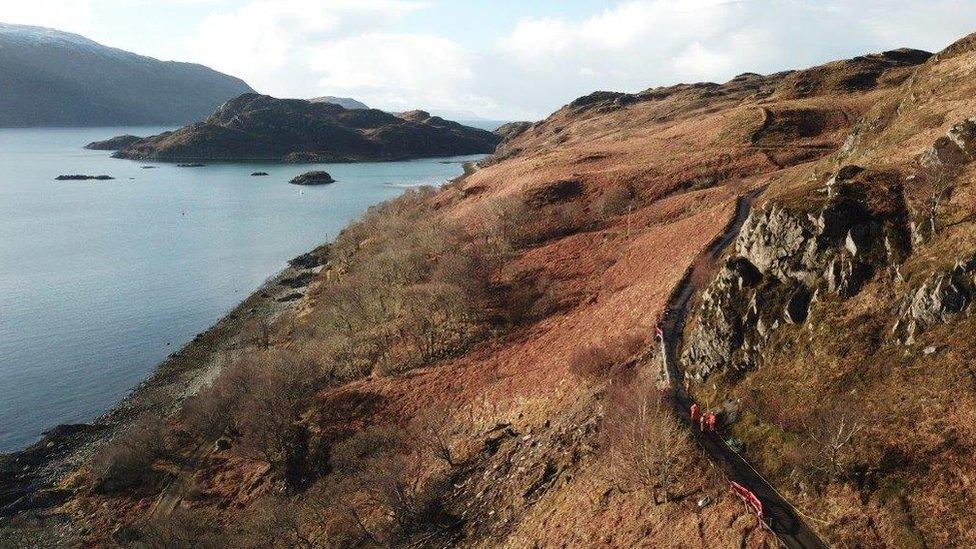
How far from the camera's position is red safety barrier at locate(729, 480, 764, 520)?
57.6ft

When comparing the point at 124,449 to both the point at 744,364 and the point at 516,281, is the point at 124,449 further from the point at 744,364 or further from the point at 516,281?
the point at 744,364

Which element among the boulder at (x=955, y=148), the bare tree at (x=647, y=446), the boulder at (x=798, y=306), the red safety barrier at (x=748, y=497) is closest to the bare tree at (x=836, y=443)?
the red safety barrier at (x=748, y=497)

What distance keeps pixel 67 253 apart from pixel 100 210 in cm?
4681

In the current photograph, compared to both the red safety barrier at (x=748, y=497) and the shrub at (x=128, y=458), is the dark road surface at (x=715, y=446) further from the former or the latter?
the shrub at (x=128, y=458)

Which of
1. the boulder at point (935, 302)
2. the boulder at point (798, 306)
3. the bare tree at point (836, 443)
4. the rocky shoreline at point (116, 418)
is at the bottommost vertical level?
the rocky shoreline at point (116, 418)

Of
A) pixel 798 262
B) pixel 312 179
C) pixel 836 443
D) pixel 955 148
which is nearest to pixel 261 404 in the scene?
pixel 798 262

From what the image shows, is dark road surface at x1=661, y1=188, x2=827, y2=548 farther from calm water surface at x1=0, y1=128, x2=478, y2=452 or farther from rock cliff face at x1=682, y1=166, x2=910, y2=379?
calm water surface at x1=0, y1=128, x2=478, y2=452

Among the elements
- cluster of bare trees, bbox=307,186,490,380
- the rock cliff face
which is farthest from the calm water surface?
the rock cliff face

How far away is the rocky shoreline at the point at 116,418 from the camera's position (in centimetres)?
4091

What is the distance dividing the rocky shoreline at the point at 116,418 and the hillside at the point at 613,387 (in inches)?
10.5

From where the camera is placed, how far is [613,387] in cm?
2734

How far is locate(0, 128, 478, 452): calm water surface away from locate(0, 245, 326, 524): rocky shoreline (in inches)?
87.3

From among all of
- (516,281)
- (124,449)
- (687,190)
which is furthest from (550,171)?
(124,449)

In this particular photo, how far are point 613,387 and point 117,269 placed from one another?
91965 mm
